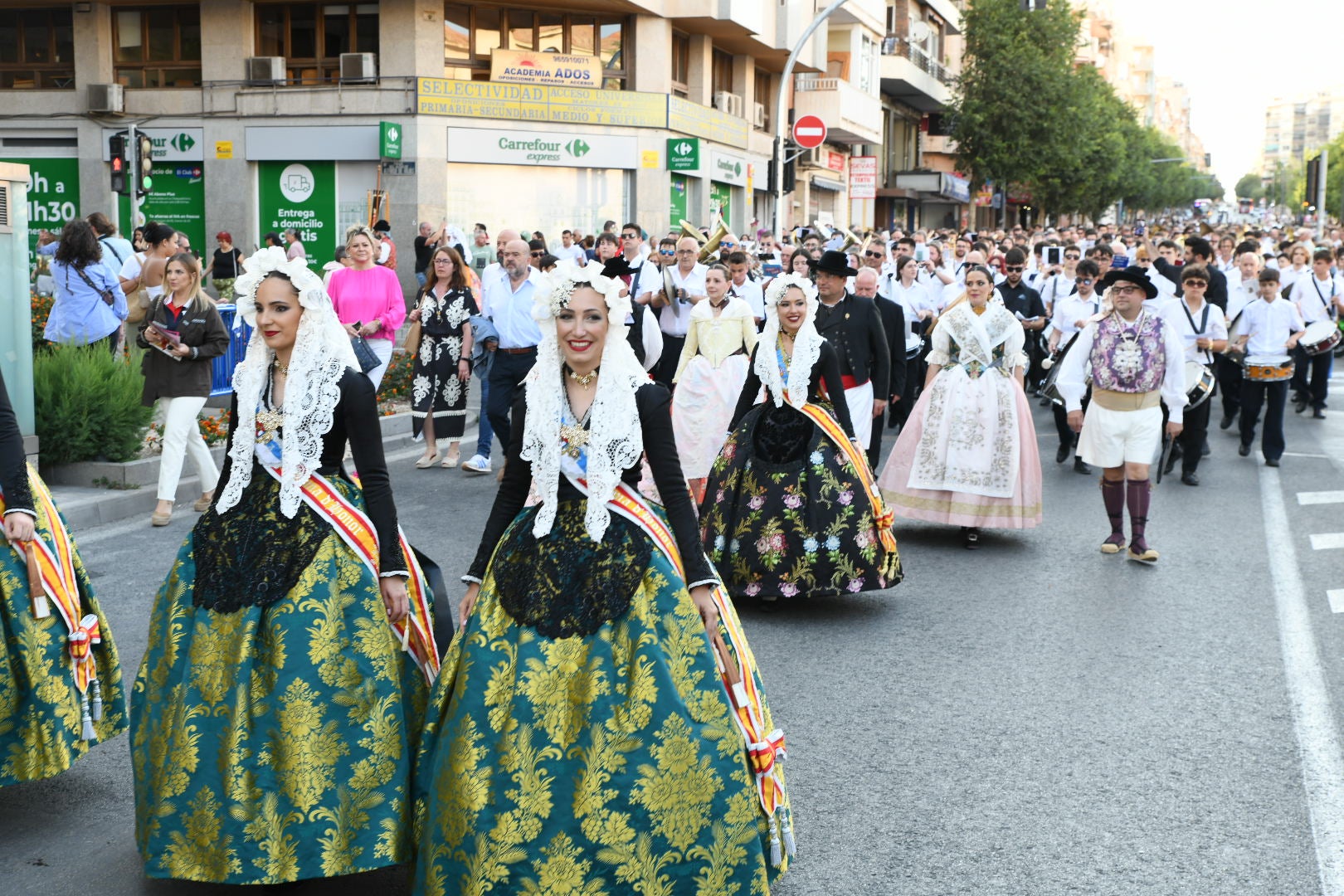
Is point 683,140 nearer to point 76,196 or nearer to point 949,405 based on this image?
point 76,196

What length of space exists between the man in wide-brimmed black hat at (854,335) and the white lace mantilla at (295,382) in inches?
241

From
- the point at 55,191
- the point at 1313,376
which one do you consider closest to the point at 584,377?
the point at 1313,376

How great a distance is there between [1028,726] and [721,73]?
3407 centimetres

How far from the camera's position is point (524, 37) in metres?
32.0

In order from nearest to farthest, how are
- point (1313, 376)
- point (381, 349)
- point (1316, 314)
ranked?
point (381, 349) → point (1316, 314) → point (1313, 376)

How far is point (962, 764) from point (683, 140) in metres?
28.4

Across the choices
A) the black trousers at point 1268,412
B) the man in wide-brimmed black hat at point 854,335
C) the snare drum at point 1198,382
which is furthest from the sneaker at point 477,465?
the black trousers at point 1268,412

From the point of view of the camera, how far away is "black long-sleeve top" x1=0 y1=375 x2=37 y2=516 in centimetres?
459

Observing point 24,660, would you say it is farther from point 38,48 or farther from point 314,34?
point 38,48

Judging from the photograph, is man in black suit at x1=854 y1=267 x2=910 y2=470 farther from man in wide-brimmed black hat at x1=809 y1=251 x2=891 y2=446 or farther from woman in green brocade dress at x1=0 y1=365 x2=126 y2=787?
woman in green brocade dress at x1=0 y1=365 x2=126 y2=787

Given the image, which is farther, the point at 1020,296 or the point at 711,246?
the point at 1020,296

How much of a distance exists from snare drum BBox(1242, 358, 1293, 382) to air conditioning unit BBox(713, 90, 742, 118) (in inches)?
951

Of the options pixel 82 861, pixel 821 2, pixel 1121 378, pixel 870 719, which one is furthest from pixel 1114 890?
pixel 821 2

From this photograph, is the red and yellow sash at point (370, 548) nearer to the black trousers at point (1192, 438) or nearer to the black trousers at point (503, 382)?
the black trousers at point (503, 382)
